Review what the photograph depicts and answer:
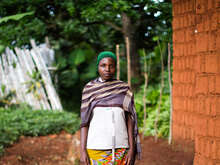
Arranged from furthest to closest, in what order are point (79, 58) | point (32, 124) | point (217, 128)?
point (79, 58), point (32, 124), point (217, 128)

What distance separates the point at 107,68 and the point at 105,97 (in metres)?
0.25

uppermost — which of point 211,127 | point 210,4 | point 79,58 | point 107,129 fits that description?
point 210,4

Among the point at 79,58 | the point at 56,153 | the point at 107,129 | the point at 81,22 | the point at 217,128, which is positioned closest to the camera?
the point at 107,129

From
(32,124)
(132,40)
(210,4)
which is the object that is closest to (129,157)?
(210,4)

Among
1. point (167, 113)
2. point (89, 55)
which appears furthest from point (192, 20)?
point (89, 55)

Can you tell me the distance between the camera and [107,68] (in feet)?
6.99

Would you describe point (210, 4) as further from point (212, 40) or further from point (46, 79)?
point (46, 79)

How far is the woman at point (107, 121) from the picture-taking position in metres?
2.09

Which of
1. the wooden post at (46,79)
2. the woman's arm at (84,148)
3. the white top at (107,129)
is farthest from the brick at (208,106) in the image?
the wooden post at (46,79)

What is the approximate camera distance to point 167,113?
5.01 meters

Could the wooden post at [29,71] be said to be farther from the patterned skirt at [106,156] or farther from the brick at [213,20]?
the brick at [213,20]

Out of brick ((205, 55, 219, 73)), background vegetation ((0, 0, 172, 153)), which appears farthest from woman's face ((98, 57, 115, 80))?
background vegetation ((0, 0, 172, 153))

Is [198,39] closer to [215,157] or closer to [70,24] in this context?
[215,157]

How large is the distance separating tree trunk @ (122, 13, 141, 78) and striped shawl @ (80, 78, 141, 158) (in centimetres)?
460
